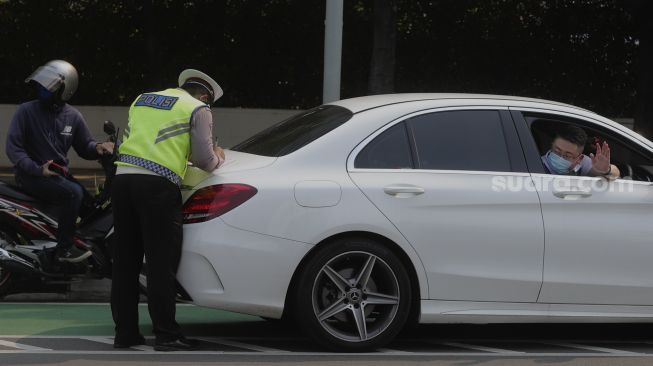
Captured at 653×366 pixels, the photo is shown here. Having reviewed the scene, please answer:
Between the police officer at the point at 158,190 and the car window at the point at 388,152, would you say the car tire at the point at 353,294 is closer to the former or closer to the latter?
the car window at the point at 388,152

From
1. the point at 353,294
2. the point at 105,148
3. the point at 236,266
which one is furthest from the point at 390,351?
the point at 105,148

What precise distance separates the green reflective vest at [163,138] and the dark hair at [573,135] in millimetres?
2239

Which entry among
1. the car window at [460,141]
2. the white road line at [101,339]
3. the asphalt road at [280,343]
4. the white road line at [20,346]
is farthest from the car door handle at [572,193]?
the white road line at [20,346]

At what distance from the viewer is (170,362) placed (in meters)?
6.63

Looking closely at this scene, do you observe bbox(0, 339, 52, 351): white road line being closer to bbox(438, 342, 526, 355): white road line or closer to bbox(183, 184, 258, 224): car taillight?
bbox(183, 184, 258, 224): car taillight

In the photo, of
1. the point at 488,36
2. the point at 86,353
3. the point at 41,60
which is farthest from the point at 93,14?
the point at 86,353

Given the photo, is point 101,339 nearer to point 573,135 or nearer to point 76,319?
point 76,319

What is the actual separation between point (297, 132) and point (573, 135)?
1.71 meters

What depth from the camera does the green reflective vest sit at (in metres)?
6.67

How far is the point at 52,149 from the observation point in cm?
866

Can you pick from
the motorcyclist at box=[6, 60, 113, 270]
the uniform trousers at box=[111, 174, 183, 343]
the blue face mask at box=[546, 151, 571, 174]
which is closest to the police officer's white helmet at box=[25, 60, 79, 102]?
the motorcyclist at box=[6, 60, 113, 270]

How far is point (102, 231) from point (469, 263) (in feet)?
9.86

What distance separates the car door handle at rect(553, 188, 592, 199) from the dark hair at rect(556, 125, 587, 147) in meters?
0.34

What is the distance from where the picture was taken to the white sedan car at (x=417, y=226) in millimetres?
6613
